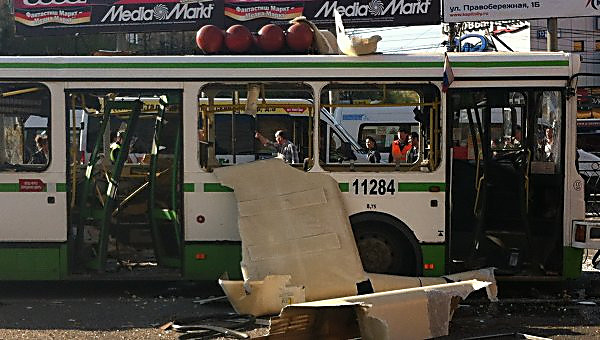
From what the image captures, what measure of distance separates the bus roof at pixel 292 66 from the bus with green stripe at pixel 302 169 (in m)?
0.01

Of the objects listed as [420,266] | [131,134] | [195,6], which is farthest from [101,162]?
[195,6]

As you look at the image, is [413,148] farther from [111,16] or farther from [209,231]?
[111,16]

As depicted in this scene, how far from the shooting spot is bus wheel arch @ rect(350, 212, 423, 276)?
9516 mm

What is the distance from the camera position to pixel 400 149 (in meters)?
10.6

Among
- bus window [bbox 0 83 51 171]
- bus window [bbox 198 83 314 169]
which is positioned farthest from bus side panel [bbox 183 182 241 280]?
bus window [bbox 0 83 51 171]

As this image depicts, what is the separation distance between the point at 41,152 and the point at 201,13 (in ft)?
32.0

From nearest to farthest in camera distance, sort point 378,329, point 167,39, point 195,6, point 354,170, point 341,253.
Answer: point 378,329, point 341,253, point 354,170, point 195,6, point 167,39

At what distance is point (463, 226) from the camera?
985cm

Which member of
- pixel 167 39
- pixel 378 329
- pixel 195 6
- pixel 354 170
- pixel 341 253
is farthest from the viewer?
pixel 167 39

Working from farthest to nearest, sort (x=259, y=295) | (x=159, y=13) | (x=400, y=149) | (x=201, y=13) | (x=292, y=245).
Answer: (x=159, y=13) < (x=201, y=13) < (x=400, y=149) < (x=292, y=245) < (x=259, y=295)

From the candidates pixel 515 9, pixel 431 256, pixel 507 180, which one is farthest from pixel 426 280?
pixel 515 9

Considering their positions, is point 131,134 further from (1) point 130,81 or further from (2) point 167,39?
(2) point 167,39

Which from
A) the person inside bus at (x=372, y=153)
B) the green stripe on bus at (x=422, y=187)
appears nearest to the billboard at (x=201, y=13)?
the person inside bus at (x=372, y=153)

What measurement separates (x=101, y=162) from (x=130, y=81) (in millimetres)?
1077
